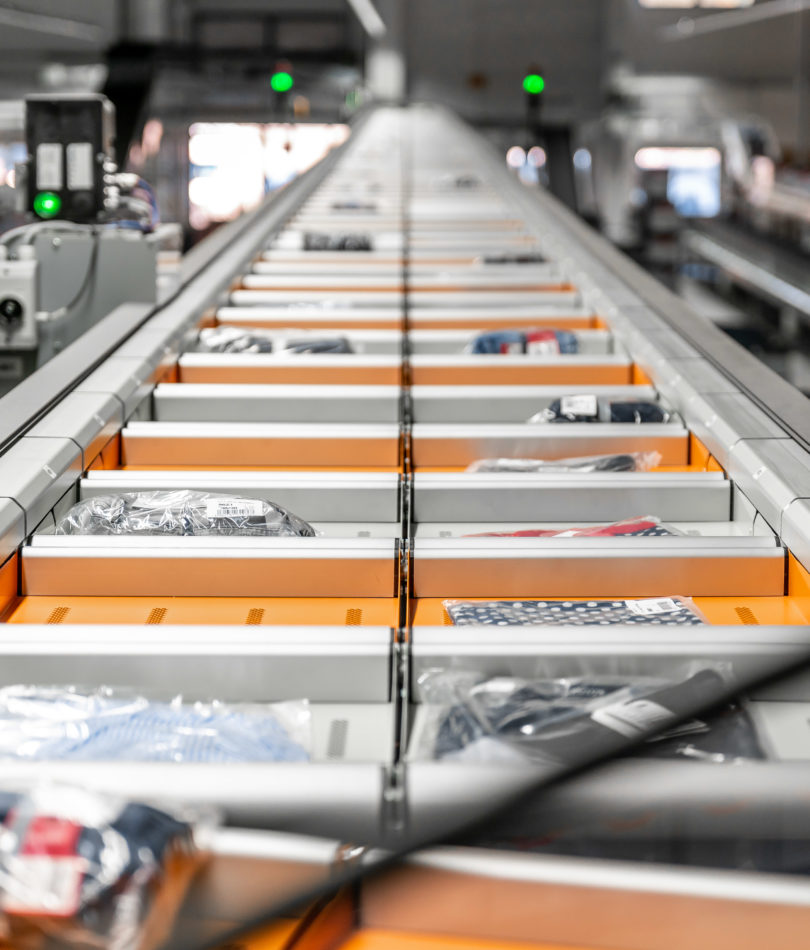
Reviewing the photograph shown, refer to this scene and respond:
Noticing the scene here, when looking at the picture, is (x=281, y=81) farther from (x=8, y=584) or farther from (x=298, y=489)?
(x=8, y=584)

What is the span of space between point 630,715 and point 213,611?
0.79 meters

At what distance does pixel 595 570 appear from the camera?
1.91 metres

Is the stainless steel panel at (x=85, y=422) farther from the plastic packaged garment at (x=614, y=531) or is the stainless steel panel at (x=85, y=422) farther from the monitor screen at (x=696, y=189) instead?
the monitor screen at (x=696, y=189)

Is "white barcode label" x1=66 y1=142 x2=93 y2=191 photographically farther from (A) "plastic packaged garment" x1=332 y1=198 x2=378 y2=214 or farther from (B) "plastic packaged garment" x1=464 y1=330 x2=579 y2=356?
(A) "plastic packaged garment" x1=332 y1=198 x2=378 y2=214

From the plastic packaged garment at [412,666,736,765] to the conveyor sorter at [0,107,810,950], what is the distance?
40 millimetres

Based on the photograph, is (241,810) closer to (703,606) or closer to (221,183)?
(703,606)

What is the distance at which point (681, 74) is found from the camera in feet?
68.4

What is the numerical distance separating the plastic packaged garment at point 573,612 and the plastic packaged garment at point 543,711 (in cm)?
20

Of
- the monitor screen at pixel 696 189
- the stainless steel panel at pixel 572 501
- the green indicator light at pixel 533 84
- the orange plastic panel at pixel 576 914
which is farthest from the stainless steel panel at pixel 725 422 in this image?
the monitor screen at pixel 696 189

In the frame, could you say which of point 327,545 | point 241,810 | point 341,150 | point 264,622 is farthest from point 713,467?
point 341,150

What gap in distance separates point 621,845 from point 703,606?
0.76 meters

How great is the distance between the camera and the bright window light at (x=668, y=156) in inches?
877

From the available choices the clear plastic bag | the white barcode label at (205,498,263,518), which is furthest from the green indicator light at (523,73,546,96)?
the white barcode label at (205,498,263,518)

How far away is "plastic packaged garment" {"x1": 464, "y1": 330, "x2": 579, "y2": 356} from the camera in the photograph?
341 cm
